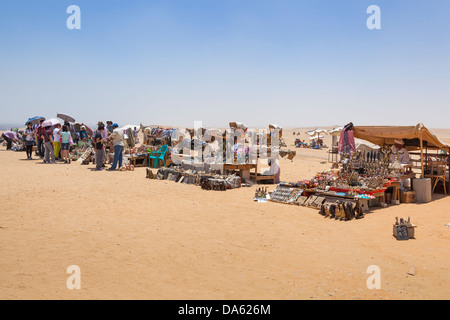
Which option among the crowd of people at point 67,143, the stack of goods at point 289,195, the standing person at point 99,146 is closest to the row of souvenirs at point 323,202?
the stack of goods at point 289,195

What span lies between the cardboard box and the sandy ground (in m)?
0.55

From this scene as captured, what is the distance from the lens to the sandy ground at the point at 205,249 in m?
4.88

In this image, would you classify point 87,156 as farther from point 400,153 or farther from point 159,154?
point 400,153

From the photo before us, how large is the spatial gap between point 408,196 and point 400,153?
8.78ft

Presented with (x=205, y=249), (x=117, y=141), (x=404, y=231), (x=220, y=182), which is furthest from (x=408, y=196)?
(x=117, y=141)

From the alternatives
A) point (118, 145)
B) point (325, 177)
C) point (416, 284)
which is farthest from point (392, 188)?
point (118, 145)

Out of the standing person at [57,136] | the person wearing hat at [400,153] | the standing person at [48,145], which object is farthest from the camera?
the standing person at [57,136]

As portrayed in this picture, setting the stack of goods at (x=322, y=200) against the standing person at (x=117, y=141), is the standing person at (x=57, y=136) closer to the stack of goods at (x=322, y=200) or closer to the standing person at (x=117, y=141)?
the standing person at (x=117, y=141)

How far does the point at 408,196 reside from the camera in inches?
429

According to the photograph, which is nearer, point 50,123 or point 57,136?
point 50,123

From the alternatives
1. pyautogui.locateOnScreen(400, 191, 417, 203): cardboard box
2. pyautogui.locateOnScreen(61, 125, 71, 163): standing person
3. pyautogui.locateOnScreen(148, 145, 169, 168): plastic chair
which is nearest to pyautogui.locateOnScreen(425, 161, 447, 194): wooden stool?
pyautogui.locateOnScreen(400, 191, 417, 203): cardboard box

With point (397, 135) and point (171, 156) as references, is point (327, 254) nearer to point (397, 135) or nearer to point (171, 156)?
point (397, 135)

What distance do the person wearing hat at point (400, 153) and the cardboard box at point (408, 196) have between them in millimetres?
1930
